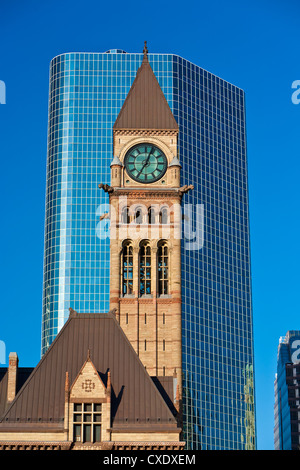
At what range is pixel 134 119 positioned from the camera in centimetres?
10088

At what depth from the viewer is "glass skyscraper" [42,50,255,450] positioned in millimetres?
181750

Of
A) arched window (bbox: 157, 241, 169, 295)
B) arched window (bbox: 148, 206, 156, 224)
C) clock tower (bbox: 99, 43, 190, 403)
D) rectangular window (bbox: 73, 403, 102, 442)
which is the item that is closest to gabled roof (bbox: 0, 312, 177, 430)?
rectangular window (bbox: 73, 403, 102, 442)

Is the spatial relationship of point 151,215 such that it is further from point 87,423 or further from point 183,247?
point 183,247

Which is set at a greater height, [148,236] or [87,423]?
[148,236]

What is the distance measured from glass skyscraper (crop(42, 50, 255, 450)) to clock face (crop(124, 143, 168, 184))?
80631 millimetres

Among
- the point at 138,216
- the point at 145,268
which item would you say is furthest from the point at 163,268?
the point at 138,216

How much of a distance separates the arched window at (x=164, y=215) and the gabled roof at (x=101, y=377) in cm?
1419

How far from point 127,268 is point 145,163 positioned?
9118 millimetres

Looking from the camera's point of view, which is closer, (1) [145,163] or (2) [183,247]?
(1) [145,163]

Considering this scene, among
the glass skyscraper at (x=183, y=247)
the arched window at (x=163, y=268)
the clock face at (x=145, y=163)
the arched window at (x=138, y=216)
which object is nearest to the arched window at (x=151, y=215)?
the arched window at (x=138, y=216)

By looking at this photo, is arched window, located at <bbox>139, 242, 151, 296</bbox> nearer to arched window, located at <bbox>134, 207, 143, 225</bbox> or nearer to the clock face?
arched window, located at <bbox>134, 207, 143, 225</bbox>

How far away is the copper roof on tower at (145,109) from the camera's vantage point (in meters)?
100

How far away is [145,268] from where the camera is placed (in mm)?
96438
